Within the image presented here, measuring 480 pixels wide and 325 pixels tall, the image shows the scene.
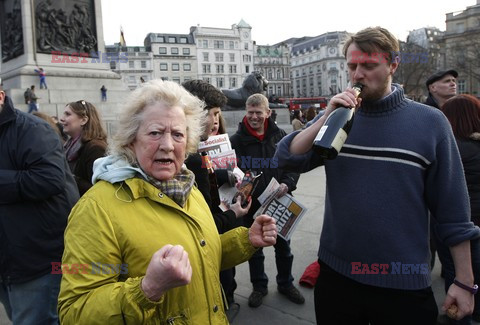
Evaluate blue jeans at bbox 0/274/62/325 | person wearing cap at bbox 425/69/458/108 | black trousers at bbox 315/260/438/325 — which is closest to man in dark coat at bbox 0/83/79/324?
blue jeans at bbox 0/274/62/325

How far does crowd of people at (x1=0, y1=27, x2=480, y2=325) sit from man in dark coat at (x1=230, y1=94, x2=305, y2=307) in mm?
1451

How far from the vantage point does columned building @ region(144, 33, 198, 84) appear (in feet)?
271

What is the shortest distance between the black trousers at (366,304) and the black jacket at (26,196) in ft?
5.77

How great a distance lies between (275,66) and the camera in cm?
10012

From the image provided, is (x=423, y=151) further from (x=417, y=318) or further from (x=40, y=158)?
(x=40, y=158)

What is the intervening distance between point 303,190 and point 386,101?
266 inches

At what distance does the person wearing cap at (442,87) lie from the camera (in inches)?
168

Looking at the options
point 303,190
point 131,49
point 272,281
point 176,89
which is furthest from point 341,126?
point 131,49

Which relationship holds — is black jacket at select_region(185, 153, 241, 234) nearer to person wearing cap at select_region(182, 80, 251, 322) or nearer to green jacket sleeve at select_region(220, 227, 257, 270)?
person wearing cap at select_region(182, 80, 251, 322)

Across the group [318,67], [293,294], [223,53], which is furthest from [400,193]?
[318,67]

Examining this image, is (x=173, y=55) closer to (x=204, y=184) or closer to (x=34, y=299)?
(x=204, y=184)

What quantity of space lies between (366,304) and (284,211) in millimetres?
1417

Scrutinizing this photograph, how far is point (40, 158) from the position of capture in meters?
2.27

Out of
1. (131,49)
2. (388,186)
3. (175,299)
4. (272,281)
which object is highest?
(131,49)
